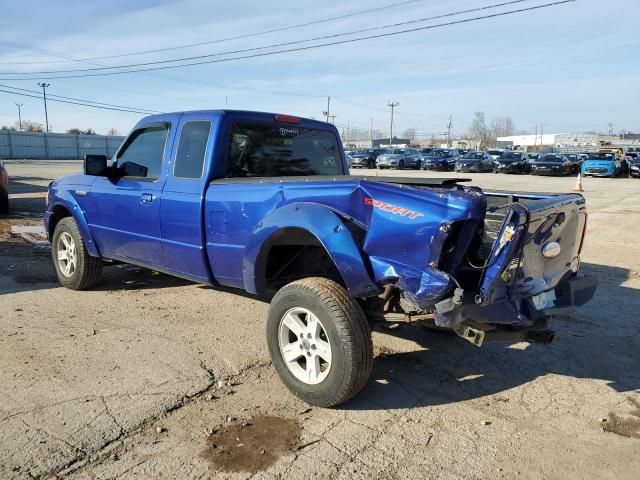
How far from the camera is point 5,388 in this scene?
3686 millimetres

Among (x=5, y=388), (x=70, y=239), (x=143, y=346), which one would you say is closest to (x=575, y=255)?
(x=143, y=346)

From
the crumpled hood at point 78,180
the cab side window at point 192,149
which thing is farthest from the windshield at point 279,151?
the crumpled hood at point 78,180

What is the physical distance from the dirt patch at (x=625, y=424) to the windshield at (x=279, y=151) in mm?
3187

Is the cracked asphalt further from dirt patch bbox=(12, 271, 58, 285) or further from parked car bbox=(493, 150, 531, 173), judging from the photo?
parked car bbox=(493, 150, 531, 173)

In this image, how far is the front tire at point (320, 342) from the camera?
329 cm

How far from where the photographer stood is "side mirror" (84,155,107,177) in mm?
5391

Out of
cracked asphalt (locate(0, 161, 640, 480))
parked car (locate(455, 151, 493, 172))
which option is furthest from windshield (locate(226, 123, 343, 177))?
parked car (locate(455, 151, 493, 172))

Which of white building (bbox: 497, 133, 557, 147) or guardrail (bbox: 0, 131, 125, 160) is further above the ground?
white building (bbox: 497, 133, 557, 147)

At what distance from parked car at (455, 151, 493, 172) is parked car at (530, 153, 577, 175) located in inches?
127

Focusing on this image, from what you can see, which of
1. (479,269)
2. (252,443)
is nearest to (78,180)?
(252,443)

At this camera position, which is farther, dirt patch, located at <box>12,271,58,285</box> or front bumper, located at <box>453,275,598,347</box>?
dirt patch, located at <box>12,271,58,285</box>

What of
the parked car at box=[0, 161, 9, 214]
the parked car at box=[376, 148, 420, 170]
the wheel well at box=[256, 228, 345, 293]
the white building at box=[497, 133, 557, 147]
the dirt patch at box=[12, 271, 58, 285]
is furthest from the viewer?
the white building at box=[497, 133, 557, 147]

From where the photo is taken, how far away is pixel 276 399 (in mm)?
3672

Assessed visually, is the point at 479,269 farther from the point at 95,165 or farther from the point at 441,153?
the point at 441,153
